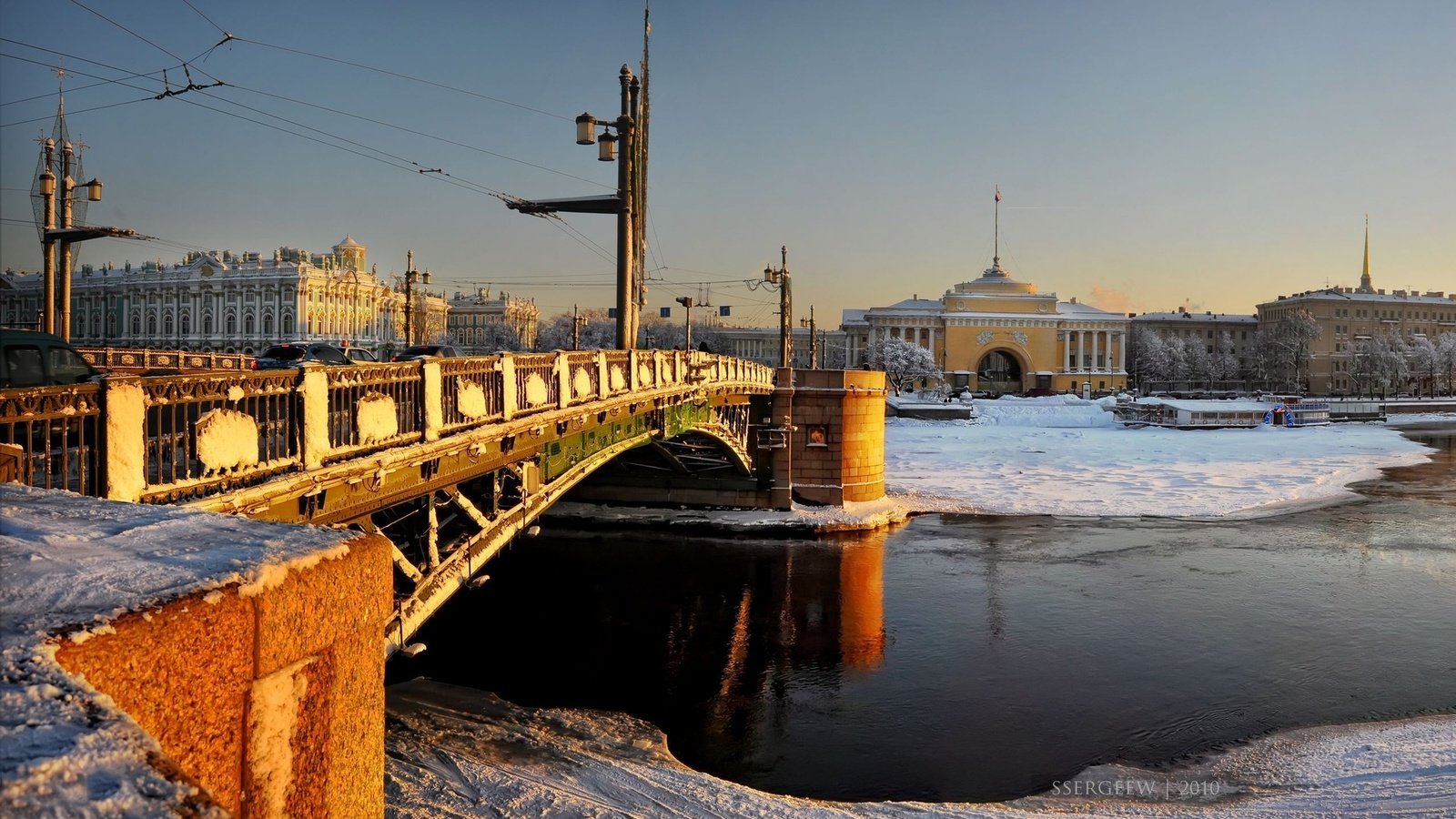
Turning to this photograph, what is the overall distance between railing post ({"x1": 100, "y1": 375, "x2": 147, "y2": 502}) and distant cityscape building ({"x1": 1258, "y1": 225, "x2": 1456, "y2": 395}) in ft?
395

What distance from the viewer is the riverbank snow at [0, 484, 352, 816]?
1.65 meters

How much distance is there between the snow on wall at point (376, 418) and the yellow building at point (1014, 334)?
298ft

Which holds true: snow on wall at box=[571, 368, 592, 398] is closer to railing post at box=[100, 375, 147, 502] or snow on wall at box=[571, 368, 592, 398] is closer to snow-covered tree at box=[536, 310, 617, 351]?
railing post at box=[100, 375, 147, 502]

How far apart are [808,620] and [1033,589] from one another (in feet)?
17.0

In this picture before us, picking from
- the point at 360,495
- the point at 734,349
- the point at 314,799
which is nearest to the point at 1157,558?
the point at 360,495

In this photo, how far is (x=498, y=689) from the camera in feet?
45.5

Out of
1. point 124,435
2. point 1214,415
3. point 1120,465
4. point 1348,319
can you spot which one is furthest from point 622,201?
point 1348,319

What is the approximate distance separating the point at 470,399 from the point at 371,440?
202 cm

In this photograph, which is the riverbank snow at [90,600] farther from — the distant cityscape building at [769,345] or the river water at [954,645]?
the distant cityscape building at [769,345]

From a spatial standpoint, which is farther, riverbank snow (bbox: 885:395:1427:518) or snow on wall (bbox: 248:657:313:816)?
riverbank snow (bbox: 885:395:1427:518)

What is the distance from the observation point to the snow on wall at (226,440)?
576 cm

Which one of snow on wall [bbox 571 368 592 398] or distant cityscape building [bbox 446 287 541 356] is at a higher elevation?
distant cityscape building [bbox 446 287 541 356]

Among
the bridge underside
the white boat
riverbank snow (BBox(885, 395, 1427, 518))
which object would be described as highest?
the bridge underside

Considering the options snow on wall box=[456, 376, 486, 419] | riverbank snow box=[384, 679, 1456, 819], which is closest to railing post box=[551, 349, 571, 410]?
snow on wall box=[456, 376, 486, 419]
